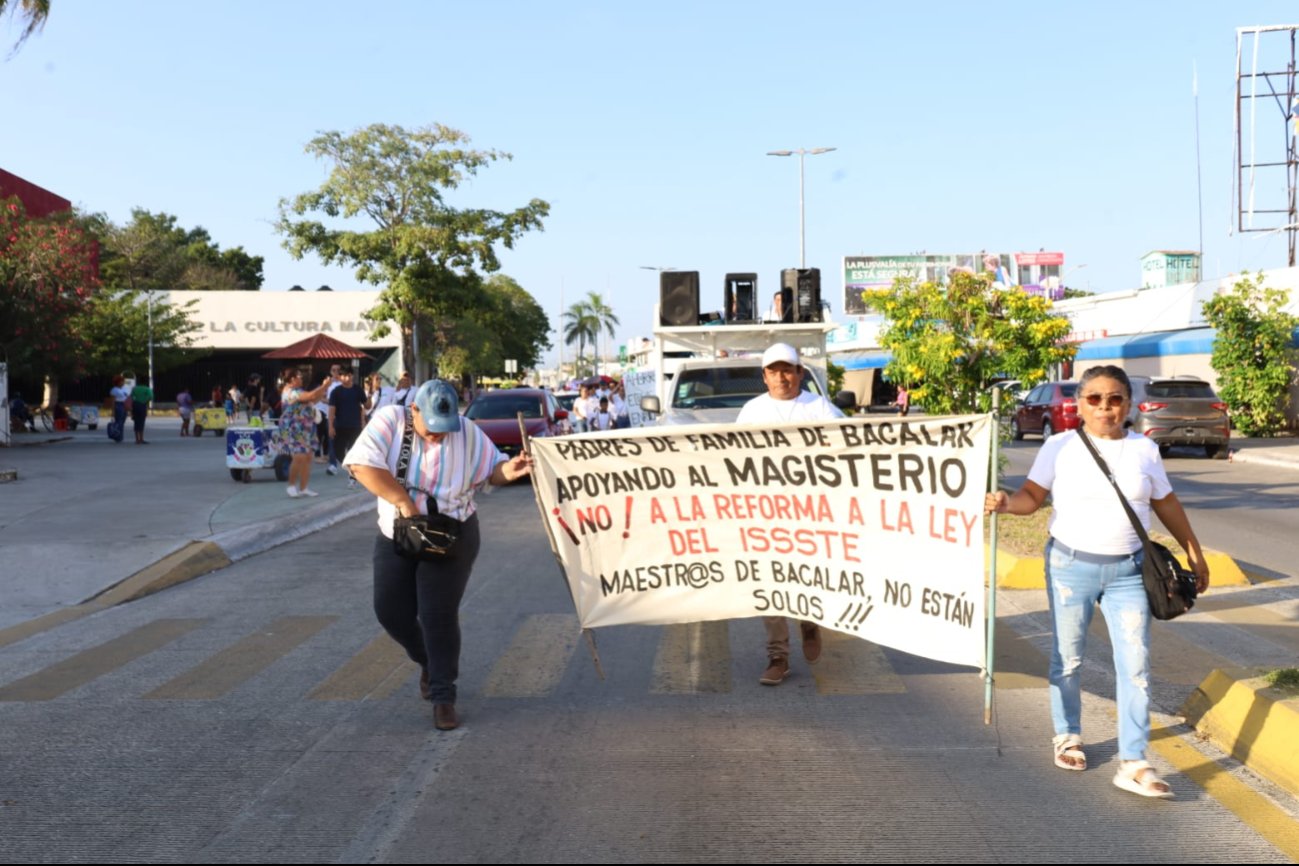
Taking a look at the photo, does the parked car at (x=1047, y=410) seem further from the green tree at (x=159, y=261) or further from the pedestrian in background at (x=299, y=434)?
the green tree at (x=159, y=261)

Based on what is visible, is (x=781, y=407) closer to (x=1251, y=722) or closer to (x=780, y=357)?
(x=780, y=357)

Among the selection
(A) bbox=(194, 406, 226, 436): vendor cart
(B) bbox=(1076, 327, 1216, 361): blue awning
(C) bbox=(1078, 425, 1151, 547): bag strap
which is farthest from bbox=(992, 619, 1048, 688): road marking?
(A) bbox=(194, 406, 226, 436): vendor cart

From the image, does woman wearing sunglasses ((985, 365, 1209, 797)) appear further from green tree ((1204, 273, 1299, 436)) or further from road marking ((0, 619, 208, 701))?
green tree ((1204, 273, 1299, 436))

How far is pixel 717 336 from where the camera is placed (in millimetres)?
18531

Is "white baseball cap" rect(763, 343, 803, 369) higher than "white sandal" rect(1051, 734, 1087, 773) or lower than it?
higher

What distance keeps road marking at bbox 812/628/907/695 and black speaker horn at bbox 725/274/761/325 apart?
36.7 ft

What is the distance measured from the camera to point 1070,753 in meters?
5.29

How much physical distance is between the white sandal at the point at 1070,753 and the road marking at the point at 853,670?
150 cm

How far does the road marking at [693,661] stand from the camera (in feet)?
22.9

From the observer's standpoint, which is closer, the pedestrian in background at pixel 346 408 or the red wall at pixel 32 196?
the pedestrian in background at pixel 346 408

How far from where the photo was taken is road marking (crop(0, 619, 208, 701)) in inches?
282

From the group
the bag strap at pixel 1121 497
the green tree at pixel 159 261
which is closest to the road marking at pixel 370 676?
the bag strap at pixel 1121 497

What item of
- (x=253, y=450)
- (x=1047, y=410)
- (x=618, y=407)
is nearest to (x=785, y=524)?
(x=253, y=450)

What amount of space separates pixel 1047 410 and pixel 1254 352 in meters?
4.94
